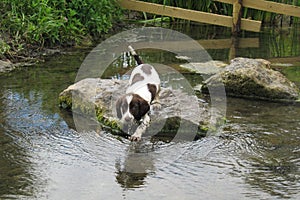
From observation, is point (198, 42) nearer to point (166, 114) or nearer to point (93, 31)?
point (93, 31)

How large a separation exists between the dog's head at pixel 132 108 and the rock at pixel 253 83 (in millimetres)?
1802

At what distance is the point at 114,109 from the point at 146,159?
0.91m

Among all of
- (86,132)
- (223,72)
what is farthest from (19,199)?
(223,72)

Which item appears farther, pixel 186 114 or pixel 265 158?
pixel 186 114

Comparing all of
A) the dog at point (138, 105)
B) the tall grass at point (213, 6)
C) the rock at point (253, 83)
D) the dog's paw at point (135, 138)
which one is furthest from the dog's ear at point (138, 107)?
the tall grass at point (213, 6)

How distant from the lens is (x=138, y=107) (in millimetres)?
4453

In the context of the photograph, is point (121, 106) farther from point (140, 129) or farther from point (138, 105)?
point (140, 129)

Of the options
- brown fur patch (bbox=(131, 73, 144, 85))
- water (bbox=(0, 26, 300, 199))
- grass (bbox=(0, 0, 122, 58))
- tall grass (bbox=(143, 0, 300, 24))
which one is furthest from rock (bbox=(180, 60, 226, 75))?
tall grass (bbox=(143, 0, 300, 24))

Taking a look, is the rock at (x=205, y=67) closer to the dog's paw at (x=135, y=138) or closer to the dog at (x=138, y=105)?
the dog at (x=138, y=105)

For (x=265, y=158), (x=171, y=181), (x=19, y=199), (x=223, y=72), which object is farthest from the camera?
(x=223, y=72)

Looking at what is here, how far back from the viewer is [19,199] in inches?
133

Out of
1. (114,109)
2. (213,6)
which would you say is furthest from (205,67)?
(213,6)

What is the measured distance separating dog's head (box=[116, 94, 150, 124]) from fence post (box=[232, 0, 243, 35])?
6.34 meters

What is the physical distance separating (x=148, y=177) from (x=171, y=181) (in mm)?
181
